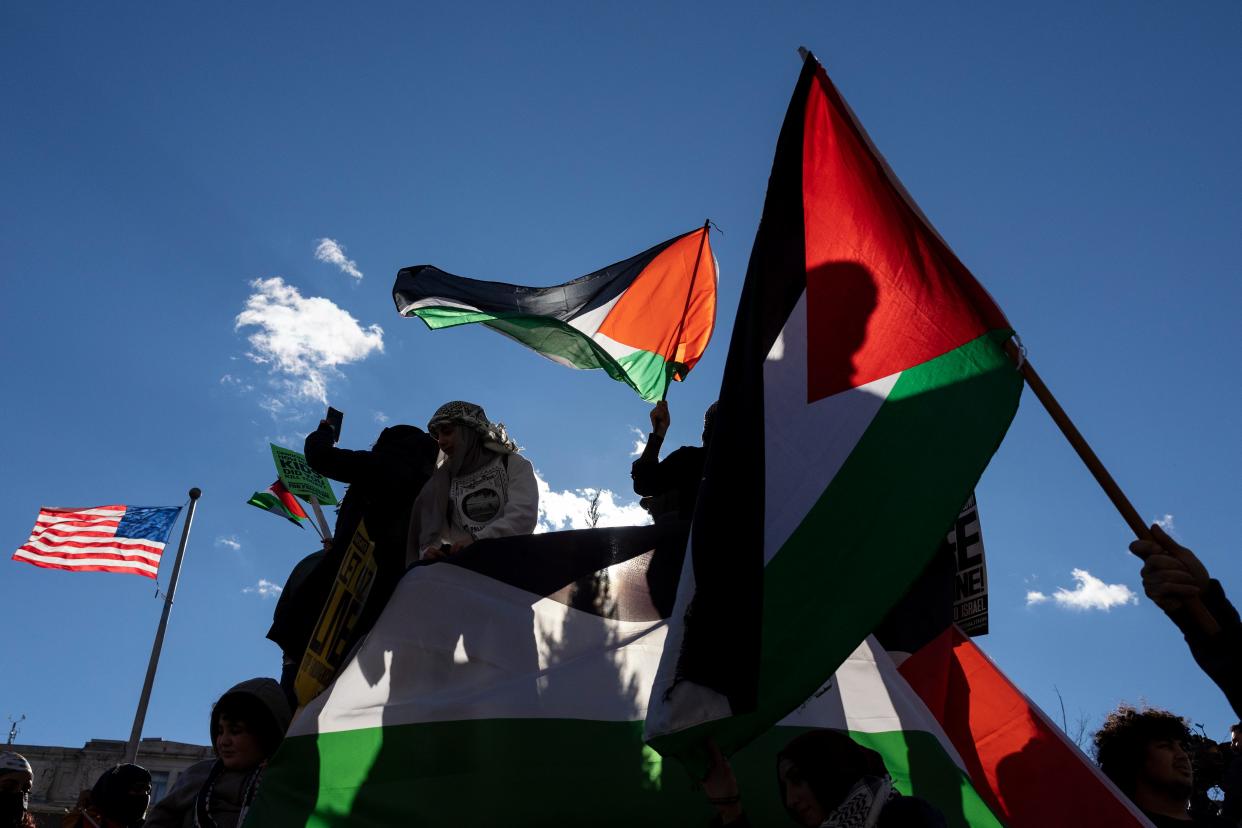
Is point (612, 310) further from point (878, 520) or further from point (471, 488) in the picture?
point (878, 520)

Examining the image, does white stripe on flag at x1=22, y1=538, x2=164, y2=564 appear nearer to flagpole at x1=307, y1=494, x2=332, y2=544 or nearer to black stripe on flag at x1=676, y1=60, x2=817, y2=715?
flagpole at x1=307, y1=494, x2=332, y2=544

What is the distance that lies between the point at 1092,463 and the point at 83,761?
1731 inches

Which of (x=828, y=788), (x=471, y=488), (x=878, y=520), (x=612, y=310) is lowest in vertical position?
(x=828, y=788)

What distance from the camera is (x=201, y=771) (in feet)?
13.9

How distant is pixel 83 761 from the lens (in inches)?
1549

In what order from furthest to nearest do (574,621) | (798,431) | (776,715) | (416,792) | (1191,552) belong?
(574,621), (416,792), (798,431), (776,715), (1191,552)

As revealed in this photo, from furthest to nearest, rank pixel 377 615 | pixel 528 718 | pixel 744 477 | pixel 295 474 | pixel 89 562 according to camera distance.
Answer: pixel 89 562
pixel 295 474
pixel 377 615
pixel 528 718
pixel 744 477

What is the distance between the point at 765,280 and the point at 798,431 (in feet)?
2.12

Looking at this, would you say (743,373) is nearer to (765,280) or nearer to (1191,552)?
(765,280)

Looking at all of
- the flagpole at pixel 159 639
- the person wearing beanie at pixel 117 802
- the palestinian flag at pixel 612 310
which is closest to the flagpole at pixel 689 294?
the palestinian flag at pixel 612 310

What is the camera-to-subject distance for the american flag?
45.6 feet

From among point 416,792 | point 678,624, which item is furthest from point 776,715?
point 416,792

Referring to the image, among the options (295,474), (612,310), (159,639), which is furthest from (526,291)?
(159,639)

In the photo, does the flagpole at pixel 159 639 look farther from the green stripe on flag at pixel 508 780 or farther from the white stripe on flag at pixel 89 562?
the green stripe on flag at pixel 508 780
